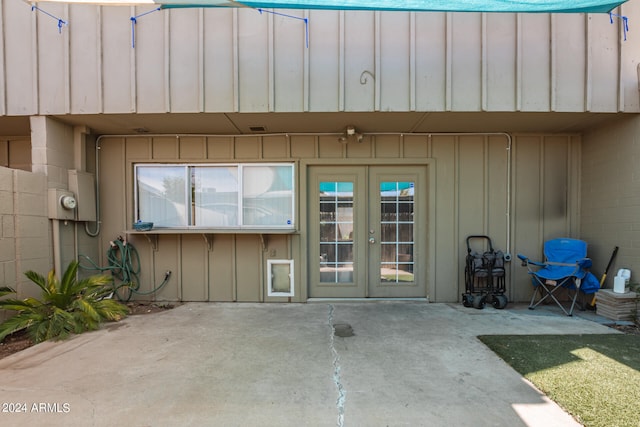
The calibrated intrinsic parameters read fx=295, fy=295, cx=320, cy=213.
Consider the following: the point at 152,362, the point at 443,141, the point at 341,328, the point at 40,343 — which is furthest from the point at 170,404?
the point at 443,141

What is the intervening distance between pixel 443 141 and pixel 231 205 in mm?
3272

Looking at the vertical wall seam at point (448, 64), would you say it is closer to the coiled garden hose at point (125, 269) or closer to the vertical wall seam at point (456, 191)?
the vertical wall seam at point (456, 191)

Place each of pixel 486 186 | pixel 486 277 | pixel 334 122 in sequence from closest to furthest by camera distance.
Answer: pixel 334 122
pixel 486 277
pixel 486 186

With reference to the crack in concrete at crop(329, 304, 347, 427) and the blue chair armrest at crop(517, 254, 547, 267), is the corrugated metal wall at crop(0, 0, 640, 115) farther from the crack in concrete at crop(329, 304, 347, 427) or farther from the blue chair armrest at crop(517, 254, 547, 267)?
the crack in concrete at crop(329, 304, 347, 427)

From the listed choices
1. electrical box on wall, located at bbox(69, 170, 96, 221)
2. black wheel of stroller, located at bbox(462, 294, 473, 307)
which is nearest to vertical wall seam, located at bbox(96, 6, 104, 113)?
electrical box on wall, located at bbox(69, 170, 96, 221)

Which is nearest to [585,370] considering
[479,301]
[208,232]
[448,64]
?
[479,301]

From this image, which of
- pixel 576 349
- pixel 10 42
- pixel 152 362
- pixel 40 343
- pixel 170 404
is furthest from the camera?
pixel 10 42

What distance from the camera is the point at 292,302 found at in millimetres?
4371

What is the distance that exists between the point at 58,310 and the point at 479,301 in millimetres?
5000

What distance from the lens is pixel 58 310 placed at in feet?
10.3

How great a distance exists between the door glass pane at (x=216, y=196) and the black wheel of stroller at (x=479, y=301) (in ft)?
11.6

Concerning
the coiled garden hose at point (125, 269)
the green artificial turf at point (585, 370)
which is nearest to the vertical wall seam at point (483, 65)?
the green artificial turf at point (585, 370)

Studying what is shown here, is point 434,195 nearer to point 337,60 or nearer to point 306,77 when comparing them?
point 337,60

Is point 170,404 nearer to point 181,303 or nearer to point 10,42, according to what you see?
point 181,303
